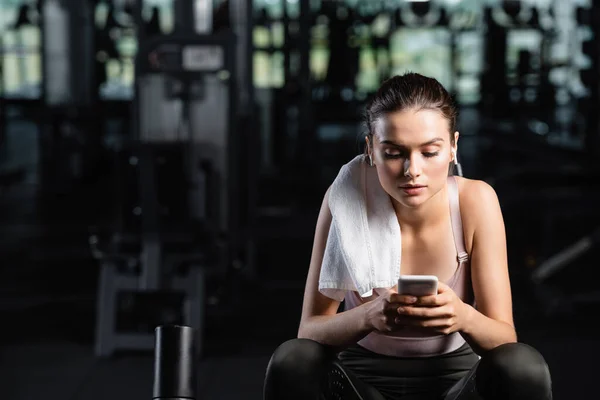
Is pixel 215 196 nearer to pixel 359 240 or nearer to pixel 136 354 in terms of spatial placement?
pixel 136 354

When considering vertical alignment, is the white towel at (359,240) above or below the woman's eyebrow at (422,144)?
below

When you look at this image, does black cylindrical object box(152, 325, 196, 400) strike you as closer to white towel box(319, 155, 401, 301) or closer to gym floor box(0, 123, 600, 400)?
white towel box(319, 155, 401, 301)

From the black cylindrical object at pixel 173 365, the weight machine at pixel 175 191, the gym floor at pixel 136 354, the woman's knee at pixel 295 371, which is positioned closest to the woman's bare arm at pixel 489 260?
the woman's knee at pixel 295 371

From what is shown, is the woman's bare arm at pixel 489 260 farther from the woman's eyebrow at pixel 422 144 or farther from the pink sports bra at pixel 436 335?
the woman's eyebrow at pixel 422 144

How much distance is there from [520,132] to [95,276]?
547 cm

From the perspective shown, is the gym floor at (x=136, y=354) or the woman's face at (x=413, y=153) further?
the gym floor at (x=136, y=354)

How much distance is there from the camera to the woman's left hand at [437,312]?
1284 millimetres

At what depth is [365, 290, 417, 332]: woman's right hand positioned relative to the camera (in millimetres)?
1289

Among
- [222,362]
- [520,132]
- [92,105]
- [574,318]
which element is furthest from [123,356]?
[520,132]

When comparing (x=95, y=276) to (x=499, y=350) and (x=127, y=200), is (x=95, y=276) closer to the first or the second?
(x=127, y=200)

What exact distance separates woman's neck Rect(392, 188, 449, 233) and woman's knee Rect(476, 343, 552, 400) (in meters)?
0.25

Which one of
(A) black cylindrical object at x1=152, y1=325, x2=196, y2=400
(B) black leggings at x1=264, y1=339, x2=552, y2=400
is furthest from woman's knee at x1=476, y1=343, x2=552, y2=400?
(A) black cylindrical object at x1=152, y1=325, x2=196, y2=400

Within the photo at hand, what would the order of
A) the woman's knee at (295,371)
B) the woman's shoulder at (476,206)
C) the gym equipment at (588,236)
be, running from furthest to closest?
the gym equipment at (588,236) → the woman's shoulder at (476,206) → the woman's knee at (295,371)

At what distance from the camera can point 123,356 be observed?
346cm
